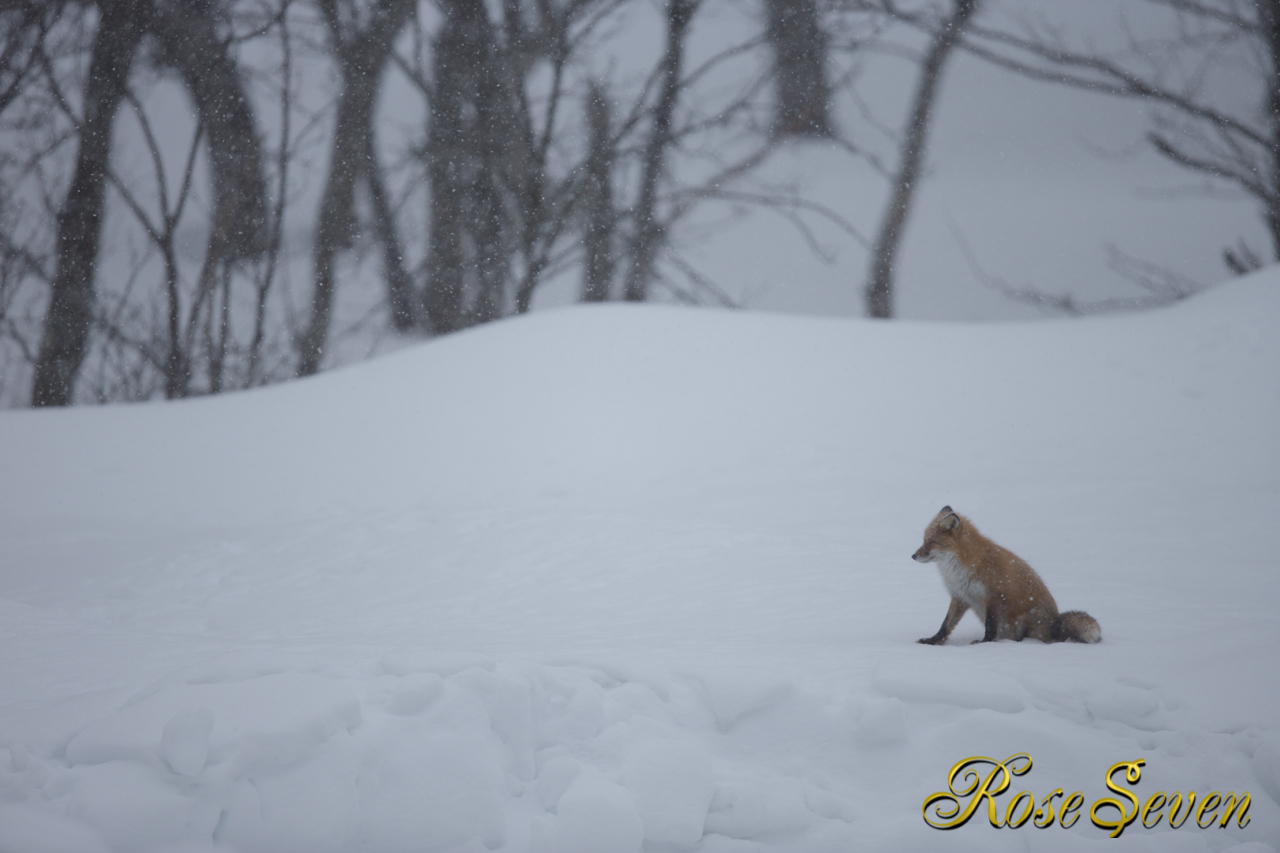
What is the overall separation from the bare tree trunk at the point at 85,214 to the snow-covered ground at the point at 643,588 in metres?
2.64

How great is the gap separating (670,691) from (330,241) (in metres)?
12.9

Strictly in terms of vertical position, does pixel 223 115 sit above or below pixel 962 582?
above

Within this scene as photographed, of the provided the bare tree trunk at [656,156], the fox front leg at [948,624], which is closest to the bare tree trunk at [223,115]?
the bare tree trunk at [656,156]

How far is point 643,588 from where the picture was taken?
550cm

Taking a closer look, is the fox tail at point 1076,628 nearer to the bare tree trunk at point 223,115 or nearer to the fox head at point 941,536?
the fox head at point 941,536

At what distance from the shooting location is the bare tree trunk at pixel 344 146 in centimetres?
1373

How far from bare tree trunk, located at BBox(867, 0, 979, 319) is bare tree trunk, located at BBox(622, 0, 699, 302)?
375 centimetres

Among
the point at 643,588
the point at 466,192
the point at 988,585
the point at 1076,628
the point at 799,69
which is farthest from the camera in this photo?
the point at 466,192

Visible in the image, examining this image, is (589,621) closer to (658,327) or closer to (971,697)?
(971,697)

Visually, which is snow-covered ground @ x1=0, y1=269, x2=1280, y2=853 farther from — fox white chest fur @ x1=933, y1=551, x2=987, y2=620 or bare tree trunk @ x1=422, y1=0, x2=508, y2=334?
bare tree trunk @ x1=422, y1=0, x2=508, y2=334

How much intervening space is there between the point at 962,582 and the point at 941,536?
0.80ft

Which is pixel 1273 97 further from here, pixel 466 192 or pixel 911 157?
pixel 466 192

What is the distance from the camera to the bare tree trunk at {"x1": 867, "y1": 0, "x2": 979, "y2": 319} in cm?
1292

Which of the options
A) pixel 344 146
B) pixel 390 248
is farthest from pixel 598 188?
pixel 344 146
